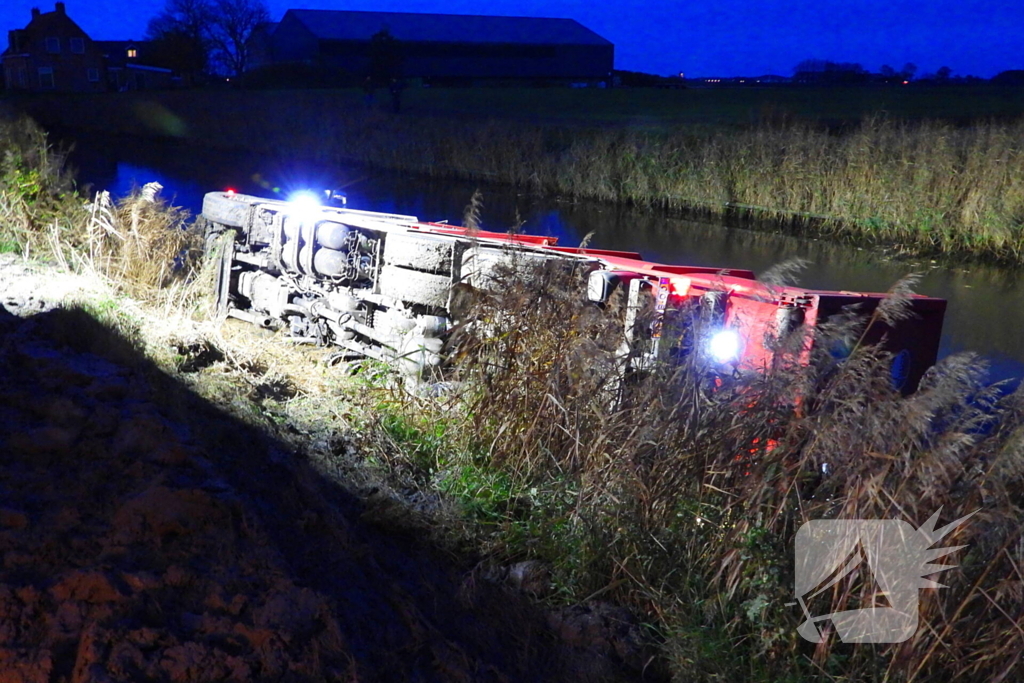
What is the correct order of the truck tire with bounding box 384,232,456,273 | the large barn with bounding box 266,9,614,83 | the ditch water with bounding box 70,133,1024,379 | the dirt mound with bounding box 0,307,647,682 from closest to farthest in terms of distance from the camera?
the dirt mound with bounding box 0,307,647,682 < the truck tire with bounding box 384,232,456,273 < the ditch water with bounding box 70,133,1024,379 < the large barn with bounding box 266,9,614,83

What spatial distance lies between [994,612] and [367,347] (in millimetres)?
5518

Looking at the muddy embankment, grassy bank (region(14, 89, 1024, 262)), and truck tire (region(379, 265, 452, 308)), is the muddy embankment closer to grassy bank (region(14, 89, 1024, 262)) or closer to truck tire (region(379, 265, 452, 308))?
truck tire (region(379, 265, 452, 308))

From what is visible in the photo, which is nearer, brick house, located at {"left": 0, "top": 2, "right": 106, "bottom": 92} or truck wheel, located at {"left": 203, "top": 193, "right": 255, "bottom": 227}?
truck wheel, located at {"left": 203, "top": 193, "right": 255, "bottom": 227}

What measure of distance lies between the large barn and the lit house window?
14.3m

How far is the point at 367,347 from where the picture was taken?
7855 millimetres

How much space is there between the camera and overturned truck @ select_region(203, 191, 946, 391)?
4.76 meters

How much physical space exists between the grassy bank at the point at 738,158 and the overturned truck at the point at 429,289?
934 cm

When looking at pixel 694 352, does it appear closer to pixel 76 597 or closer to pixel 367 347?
pixel 76 597

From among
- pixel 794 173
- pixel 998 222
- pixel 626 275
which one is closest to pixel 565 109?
pixel 794 173

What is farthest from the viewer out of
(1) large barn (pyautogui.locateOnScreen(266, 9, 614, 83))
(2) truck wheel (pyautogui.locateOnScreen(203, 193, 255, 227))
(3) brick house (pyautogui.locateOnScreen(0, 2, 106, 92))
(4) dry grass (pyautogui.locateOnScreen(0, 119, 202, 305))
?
(3) brick house (pyautogui.locateOnScreen(0, 2, 106, 92))

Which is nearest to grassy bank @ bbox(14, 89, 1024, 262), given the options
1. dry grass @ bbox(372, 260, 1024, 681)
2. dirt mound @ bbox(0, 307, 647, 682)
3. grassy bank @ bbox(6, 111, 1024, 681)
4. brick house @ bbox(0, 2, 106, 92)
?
grassy bank @ bbox(6, 111, 1024, 681)

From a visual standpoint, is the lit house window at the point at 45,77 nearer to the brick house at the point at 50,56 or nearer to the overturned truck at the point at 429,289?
the brick house at the point at 50,56

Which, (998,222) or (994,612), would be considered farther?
(998,222)

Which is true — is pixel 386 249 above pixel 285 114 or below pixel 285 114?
below
